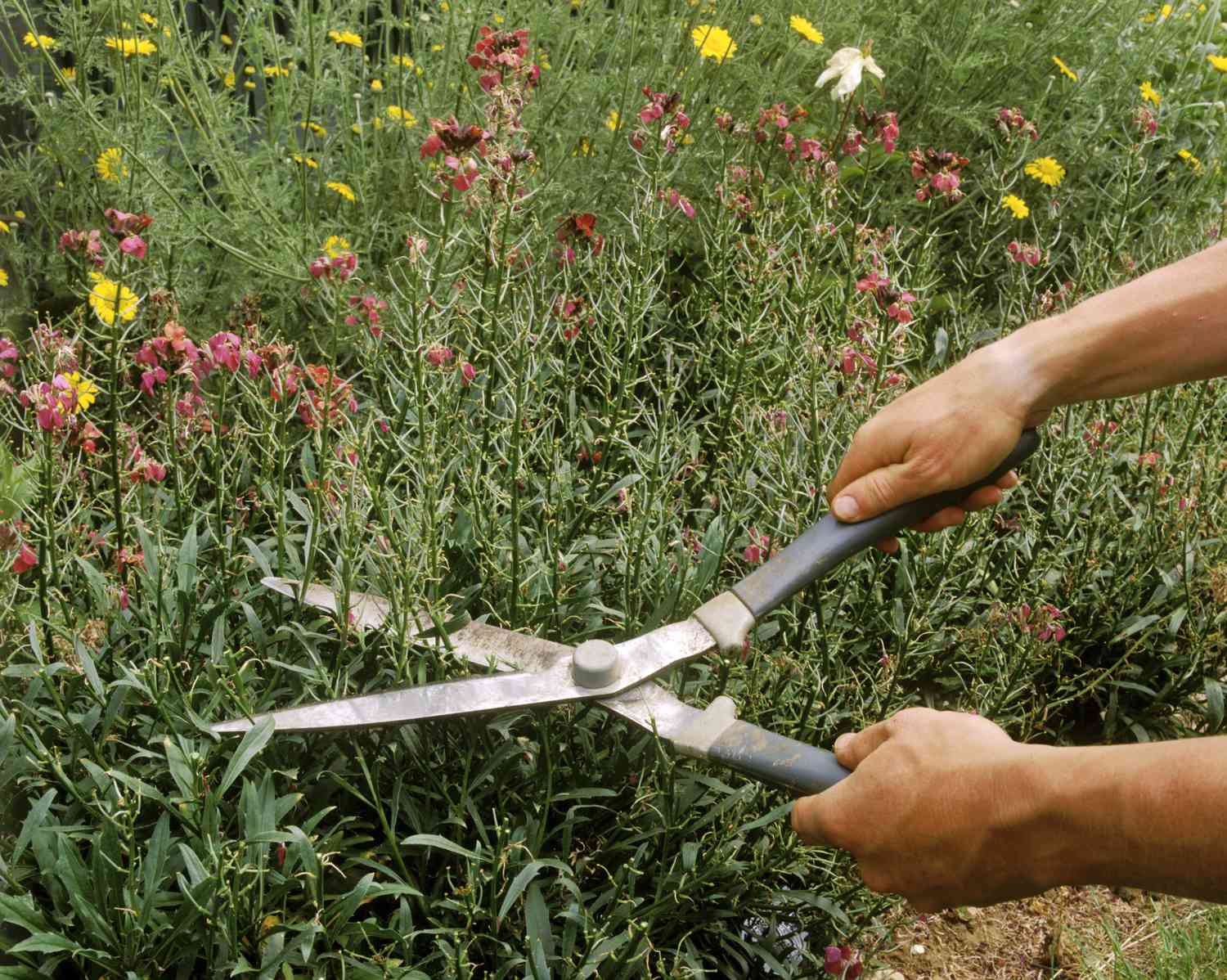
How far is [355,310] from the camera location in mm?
2580

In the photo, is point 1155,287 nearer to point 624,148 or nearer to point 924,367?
point 924,367

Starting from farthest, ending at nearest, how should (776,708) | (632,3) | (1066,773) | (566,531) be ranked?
1. (632,3)
2. (566,531)
3. (776,708)
4. (1066,773)

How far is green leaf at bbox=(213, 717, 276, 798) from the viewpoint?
169 centimetres

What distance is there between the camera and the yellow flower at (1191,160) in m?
4.28

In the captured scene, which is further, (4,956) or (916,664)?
(916,664)

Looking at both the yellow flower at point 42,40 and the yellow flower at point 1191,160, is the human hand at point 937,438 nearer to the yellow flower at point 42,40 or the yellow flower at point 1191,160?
the yellow flower at point 42,40

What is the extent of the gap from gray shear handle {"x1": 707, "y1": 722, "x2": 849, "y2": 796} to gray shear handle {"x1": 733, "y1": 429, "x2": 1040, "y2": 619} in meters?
0.25

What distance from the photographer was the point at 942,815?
4.51 ft

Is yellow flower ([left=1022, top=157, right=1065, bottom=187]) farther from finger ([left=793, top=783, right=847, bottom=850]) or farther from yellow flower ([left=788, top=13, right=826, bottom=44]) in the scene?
finger ([left=793, top=783, right=847, bottom=850])

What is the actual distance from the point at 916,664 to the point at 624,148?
68.8 inches

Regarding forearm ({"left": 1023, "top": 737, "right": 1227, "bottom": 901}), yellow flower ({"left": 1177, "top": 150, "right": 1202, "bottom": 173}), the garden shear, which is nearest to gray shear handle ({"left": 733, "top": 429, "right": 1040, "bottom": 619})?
the garden shear

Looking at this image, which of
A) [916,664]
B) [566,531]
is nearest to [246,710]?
[566,531]

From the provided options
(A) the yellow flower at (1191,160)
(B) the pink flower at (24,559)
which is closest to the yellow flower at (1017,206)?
(A) the yellow flower at (1191,160)

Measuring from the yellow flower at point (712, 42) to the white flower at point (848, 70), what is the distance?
42 centimetres
